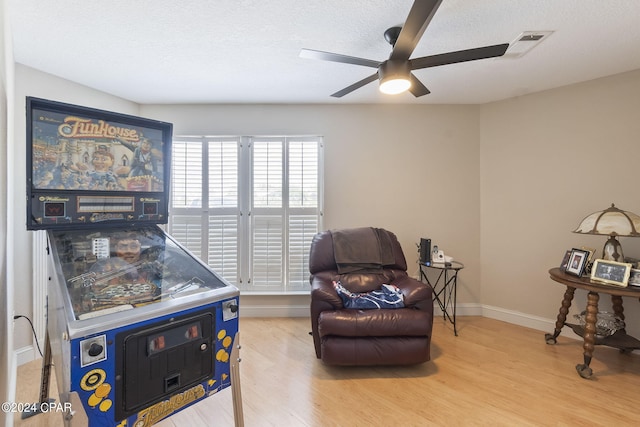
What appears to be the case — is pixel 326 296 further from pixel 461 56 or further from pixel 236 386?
pixel 461 56

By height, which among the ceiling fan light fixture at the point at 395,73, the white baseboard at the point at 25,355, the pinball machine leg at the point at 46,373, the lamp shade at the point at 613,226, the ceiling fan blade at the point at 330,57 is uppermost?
the ceiling fan blade at the point at 330,57

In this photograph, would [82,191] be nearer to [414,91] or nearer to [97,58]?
[97,58]

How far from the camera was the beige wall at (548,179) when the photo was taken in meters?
2.46

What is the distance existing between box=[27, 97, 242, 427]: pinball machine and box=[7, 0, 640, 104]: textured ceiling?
33.6 inches

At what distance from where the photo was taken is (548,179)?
2811 mm

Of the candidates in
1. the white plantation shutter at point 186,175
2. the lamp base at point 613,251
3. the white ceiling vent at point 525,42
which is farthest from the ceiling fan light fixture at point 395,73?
the white plantation shutter at point 186,175

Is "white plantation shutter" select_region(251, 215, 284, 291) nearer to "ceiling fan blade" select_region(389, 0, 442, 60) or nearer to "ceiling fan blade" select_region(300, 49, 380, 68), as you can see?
"ceiling fan blade" select_region(300, 49, 380, 68)

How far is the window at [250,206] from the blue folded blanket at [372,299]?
0.97 m

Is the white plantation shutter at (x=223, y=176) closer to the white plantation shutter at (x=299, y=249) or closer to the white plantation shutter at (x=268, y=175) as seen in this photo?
the white plantation shutter at (x=268, y=175)

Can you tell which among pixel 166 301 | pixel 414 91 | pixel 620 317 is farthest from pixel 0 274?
pixel 620 317

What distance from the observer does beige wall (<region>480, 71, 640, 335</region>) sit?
246 cm

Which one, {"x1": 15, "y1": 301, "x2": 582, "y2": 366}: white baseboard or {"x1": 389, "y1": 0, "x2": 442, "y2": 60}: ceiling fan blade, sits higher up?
{"x1": 389, "y1": 0, "x2": 442, "y2": 60}: ceiling fan blade

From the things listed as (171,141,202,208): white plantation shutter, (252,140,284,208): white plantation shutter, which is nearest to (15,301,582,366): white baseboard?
(252,140,284,208): white plantation shutter

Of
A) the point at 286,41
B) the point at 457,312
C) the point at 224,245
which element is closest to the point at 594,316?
the point at 457,312
